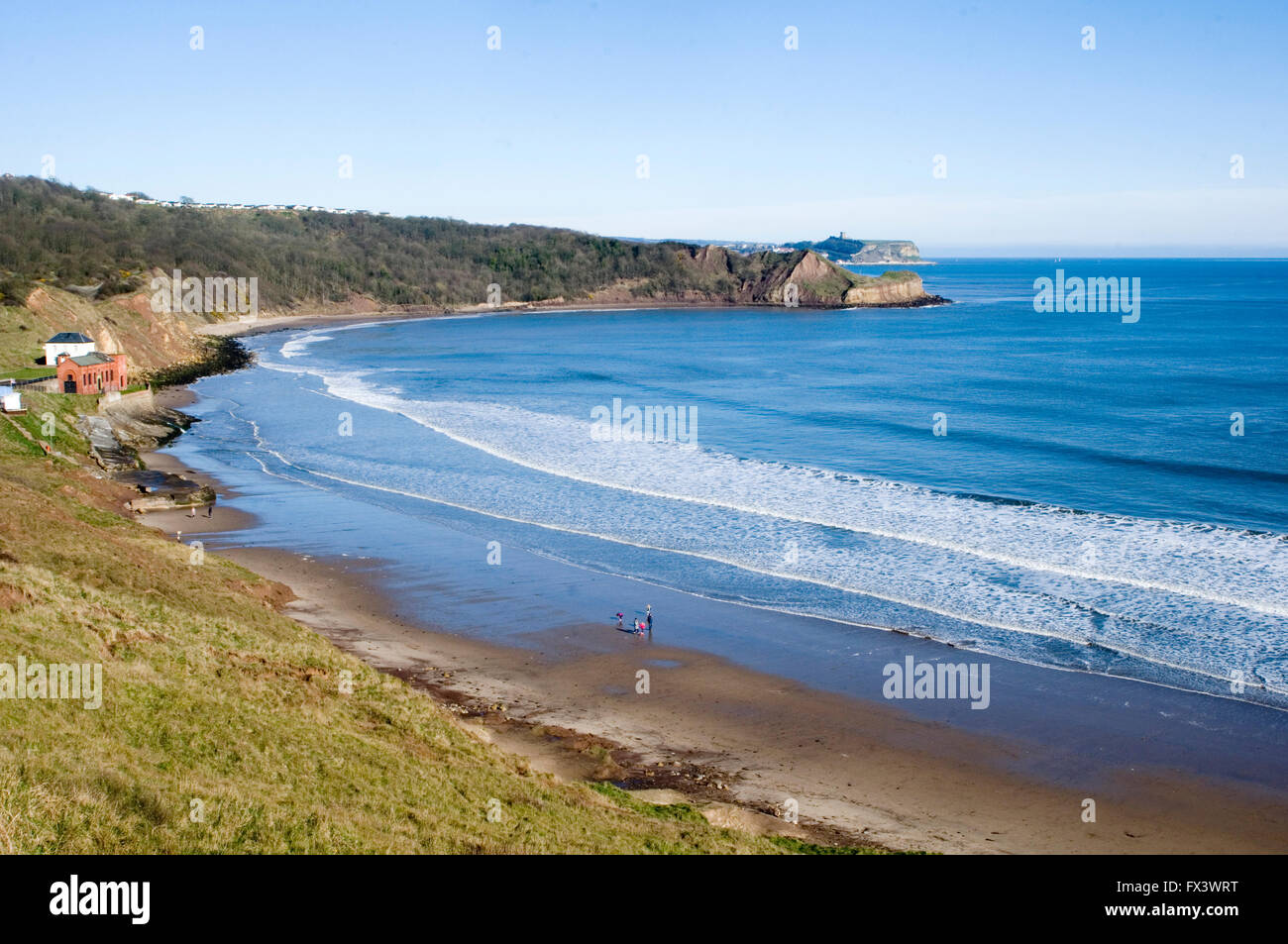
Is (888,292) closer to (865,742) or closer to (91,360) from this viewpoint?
(91,360)

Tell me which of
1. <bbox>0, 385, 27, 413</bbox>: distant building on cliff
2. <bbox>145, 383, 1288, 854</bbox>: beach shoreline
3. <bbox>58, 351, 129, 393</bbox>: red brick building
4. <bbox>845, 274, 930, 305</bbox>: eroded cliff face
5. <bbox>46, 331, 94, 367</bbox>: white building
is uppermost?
<bbox>845, 274, 930, 305</bbox>: eroded cliff face

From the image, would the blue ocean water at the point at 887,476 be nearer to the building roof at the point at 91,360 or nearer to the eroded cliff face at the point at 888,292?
the building roof at the point at 91,360

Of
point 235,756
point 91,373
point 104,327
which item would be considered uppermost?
point 104,327

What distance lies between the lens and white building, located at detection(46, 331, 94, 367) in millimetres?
57031

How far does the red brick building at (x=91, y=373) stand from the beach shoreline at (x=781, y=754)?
35051 mm

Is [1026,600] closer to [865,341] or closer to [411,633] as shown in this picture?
[411,633]

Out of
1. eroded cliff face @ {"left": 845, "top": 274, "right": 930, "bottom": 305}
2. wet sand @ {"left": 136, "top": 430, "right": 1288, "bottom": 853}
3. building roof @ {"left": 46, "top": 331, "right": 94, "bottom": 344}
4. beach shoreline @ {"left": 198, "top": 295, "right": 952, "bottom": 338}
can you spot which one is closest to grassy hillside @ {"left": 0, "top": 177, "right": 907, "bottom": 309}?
beach shoreline @ {"left": 198, "top": 295, "right": 952, "bottom": 338}

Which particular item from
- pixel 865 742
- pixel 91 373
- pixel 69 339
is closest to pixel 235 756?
pixel 865 742

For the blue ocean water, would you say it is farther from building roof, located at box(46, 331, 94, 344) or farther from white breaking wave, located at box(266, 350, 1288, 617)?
building roof, located at box(46, 331, 94, 344)

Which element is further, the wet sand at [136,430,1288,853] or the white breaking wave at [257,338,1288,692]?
the white breaking wave at [257,338,1288,692]

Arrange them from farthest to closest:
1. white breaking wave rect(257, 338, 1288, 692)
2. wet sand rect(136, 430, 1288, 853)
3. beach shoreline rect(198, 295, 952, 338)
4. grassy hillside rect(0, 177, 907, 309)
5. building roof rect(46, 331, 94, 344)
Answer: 1. beach shoreline rect(198, 295, 952, 338)
2. grassy hillside rect(0, 177, 907, 309)
3. building roof rect(46, 331, 94, 344)
4. white breaking wave rect(257, 338, 1288, 692)
5. wet sand rect(136, 430, 1288, 853)

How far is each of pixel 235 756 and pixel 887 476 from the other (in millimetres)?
32710

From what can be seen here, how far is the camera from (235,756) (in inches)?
544

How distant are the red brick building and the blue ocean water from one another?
5.94 meters
